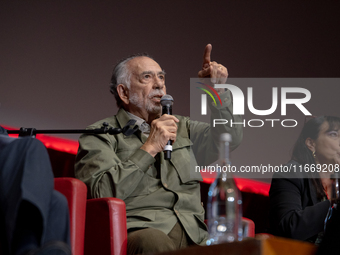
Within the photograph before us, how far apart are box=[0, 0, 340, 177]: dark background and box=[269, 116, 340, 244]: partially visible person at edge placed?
1260 millimetres

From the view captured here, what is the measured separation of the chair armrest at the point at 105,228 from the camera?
1392mm

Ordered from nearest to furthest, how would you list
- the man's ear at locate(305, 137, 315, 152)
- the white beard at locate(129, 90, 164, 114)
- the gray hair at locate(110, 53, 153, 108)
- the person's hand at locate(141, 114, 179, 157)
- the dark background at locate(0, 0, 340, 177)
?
the person's hand at locate(141, 114, 179, 157) → the man's ear at locate(305, 137, 315, 152) → the white beard at locate(129, 90, 164, 114) → the gray hair at locate(110, 53, 153, 108) → the dark background at locate(0, 0, 340, 177)

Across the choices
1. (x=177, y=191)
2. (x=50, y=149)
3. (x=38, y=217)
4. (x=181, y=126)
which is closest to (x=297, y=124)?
(x=181, y=126)

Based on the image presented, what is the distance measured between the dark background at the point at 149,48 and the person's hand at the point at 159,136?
156 centimetres

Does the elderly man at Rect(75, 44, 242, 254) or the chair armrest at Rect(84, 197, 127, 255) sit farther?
the elderly man at Rect(75, 44, 242, 254)

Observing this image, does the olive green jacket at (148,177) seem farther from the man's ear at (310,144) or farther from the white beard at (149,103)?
the man's ear at (310,144)

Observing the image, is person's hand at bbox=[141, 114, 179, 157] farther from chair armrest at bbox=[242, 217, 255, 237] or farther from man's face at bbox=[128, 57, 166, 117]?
chair armrest at bbox=[242, 217, 255, 237]

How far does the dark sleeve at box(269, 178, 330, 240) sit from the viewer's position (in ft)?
5.05

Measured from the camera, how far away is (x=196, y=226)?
5.53 ft

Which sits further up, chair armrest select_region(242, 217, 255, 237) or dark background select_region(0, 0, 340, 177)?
dark background select_region(0, 0, 340, 177)

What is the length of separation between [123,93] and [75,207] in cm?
90

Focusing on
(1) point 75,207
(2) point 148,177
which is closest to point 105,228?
(1) point 75,207

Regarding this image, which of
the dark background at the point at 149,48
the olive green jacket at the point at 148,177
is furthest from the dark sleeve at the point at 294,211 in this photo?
the dark background at the point at 149,48

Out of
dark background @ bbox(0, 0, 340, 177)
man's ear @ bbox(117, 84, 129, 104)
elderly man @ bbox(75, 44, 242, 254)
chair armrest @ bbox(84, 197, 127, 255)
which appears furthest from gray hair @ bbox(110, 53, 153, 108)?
dark background @ bbox(0, 0, 340, 177)
